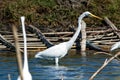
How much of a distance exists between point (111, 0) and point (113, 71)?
1208 cm

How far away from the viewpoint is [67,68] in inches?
508

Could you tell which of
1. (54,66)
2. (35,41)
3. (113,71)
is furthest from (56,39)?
(113,71)

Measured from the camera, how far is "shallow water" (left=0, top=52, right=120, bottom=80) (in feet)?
37.0

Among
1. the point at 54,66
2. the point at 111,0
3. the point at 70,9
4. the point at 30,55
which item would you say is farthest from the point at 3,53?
the point at 111,0

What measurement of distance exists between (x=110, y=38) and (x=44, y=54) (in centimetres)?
499

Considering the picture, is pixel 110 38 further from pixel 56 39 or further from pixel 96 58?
pixel 96 58

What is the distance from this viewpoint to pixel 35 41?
1786cm

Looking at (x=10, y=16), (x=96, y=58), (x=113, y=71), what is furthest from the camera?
(x=10, y=16)

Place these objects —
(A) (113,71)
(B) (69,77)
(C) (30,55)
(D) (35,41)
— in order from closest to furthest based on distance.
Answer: (B) (69,77) → (A) (113,71) → (C) (30,55) → (D) (35,41)

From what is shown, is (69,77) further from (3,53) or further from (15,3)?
(15,3)

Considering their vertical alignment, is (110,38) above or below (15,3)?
below

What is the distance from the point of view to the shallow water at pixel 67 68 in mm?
11289

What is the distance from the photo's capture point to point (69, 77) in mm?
11281

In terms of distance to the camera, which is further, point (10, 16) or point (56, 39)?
point (10, 16)
